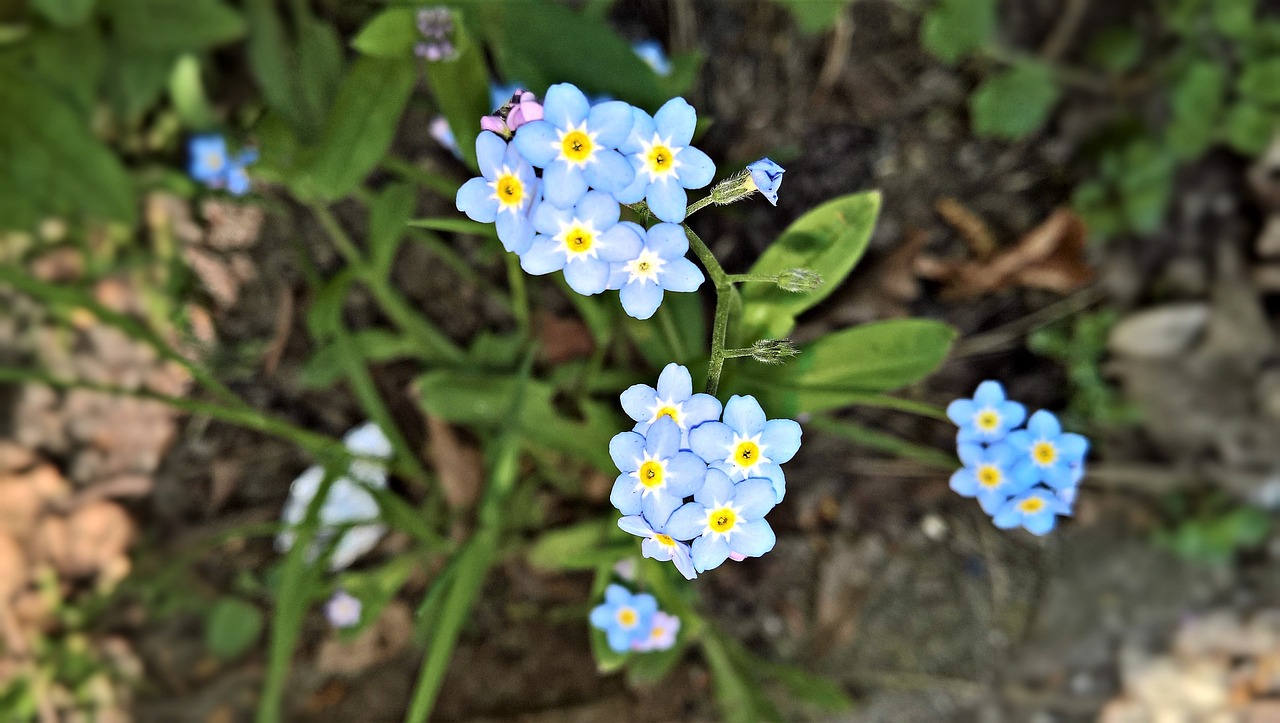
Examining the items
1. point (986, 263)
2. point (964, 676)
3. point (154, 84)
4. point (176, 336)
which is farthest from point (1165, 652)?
point (154, 84)

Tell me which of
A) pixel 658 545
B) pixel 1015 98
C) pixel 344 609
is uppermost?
pixel 1015 98

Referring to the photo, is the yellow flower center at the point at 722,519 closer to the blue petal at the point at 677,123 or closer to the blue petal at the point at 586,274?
the blue petal at the point at 586,274

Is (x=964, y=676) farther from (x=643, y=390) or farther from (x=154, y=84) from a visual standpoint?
(x=154, y=84)

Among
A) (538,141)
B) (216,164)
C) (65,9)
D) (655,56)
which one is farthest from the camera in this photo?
(216,164)

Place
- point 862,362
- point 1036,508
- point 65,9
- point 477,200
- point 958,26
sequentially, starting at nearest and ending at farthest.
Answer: point 477,200
point 1036,508
point 862,362
point 65,9
point 958,26

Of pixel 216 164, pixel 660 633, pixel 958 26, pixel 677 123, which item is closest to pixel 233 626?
pixel 216 164

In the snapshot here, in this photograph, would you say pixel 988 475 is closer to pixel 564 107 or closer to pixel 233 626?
pixel 564 107
